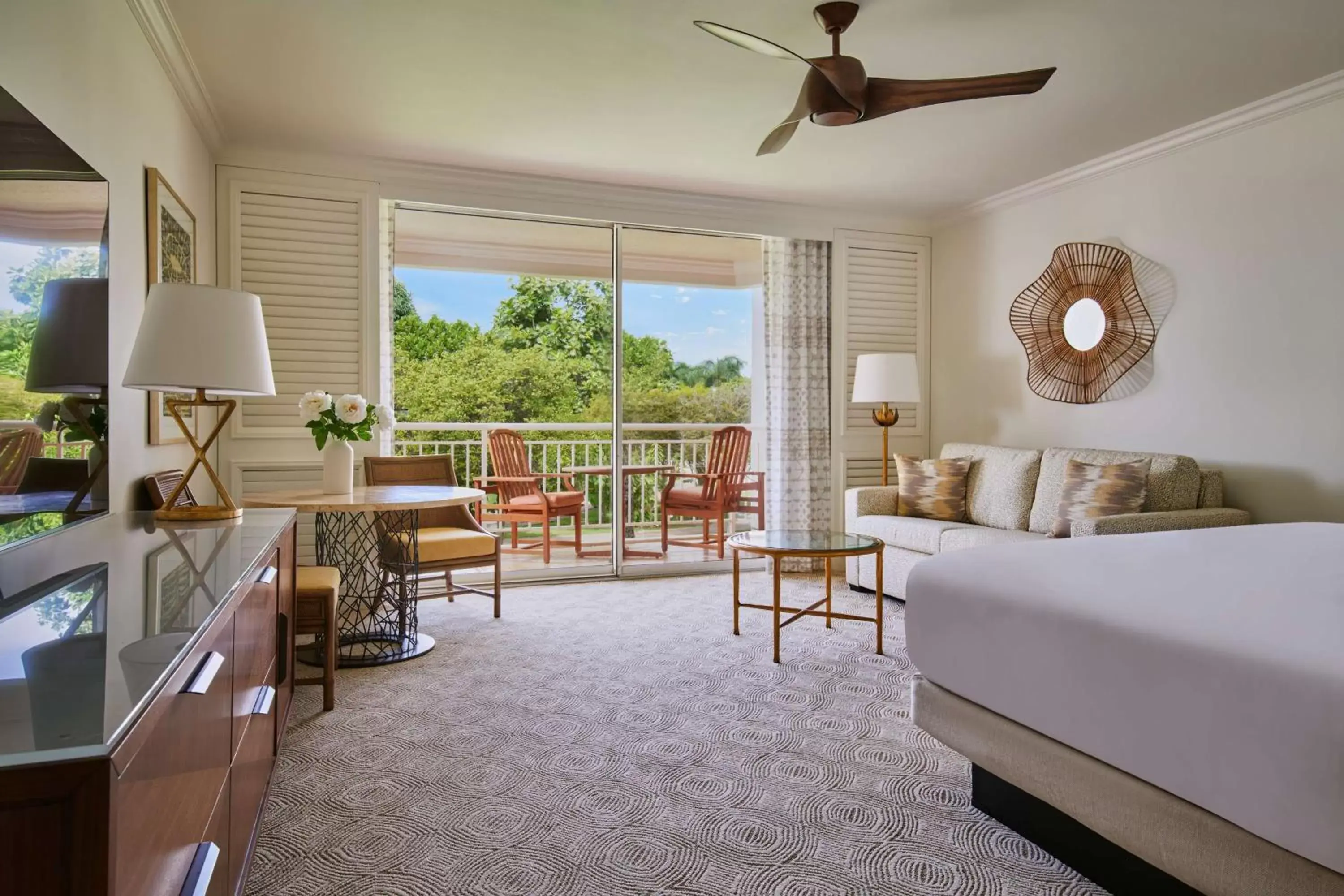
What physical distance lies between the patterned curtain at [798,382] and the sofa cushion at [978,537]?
1275 mm

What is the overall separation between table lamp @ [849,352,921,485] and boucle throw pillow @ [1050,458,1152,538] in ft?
3.82

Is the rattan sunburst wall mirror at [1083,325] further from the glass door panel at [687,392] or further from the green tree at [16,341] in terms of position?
the green tree at [16,341]

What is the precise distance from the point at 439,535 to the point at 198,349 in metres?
1.78

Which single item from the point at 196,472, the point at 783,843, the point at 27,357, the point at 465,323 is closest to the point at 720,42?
the point at 27,357

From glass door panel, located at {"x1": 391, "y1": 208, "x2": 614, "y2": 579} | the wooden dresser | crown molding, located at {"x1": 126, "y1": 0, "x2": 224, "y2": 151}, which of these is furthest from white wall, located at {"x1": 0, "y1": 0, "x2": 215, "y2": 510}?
glass door panel, located at {"x1": 391, "y1": 208, "x2": 614, "y2": 579}

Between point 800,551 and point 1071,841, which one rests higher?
point 800,551

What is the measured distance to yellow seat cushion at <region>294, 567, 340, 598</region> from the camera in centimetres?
276

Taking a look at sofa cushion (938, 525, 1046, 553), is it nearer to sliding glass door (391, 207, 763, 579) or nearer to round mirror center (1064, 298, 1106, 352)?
round mirror center (1064, 298, 1106, 352)

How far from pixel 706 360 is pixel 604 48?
19.9 feet

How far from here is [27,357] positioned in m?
1.63

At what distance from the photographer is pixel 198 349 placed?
2291 millimetres

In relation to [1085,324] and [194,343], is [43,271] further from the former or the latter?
[1085,324]

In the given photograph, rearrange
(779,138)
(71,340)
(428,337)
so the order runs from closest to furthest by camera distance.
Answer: (71,340) < (779,138) < (428,337)

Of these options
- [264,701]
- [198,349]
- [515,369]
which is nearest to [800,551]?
[264,701]
